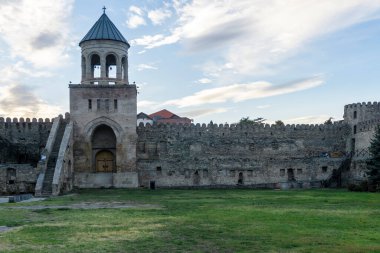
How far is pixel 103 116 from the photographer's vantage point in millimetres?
38156

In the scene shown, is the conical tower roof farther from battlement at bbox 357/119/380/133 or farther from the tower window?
battlement at bbox 357/119/380/133

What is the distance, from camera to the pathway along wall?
133 feet

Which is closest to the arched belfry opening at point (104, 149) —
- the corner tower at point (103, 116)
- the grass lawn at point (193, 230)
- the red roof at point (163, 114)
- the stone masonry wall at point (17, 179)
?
the corner tower at point (103, 116)

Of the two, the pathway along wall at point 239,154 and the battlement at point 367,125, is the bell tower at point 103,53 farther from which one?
the battlement at point 367,125

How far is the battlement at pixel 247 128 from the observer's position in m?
41.0

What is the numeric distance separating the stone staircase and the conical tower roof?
23.8 ft

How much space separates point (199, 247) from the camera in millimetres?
10711

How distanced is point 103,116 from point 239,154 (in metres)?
12.2

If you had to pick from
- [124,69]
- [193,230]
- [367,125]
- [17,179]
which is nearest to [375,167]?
[367,125]

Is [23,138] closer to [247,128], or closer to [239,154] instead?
[239,154]

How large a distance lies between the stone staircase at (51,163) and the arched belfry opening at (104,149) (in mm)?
2982

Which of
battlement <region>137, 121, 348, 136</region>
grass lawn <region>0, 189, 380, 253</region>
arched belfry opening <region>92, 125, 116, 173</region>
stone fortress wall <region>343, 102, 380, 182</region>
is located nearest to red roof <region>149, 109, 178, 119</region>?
battlement <region>137, 121, 348, 136</region>

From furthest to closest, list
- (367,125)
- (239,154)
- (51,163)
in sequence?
1. (239,154)
2. (367,125)
3. (51,163)

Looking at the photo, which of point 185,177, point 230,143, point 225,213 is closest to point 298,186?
point 230,143
